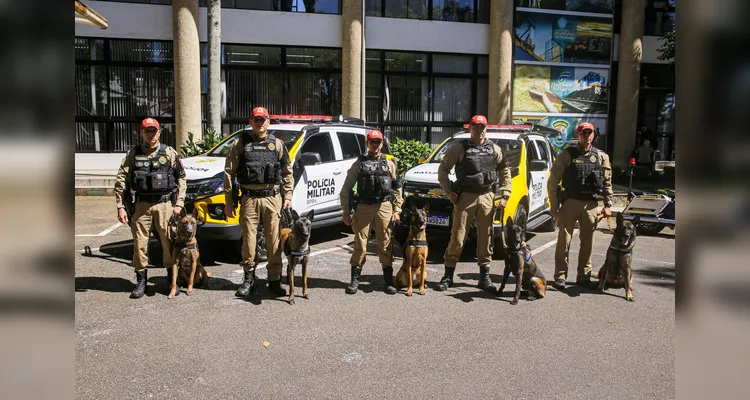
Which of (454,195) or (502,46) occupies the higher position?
(502,46)

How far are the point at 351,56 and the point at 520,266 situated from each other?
37.6 ft

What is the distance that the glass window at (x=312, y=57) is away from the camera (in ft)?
54.2

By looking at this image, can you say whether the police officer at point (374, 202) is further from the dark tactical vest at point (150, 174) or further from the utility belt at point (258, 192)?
the dark tactical vest at point (150, 174)

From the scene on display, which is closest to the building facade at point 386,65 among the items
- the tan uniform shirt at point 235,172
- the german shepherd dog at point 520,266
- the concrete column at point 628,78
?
the concrete column at point 628,78

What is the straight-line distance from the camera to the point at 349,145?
30.6 ft

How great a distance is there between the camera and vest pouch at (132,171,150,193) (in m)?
6.00

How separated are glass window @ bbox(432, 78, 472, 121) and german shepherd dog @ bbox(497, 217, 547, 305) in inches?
481

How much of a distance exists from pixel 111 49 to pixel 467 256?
12.3 m

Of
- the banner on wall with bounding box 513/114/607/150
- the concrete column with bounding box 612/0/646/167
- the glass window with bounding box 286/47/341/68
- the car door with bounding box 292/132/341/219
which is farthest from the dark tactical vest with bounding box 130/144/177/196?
the concrete column with bounding box 612/0/646/167

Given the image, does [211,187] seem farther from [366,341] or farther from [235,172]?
[366,341]

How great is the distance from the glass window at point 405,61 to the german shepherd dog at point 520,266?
1190 cm
